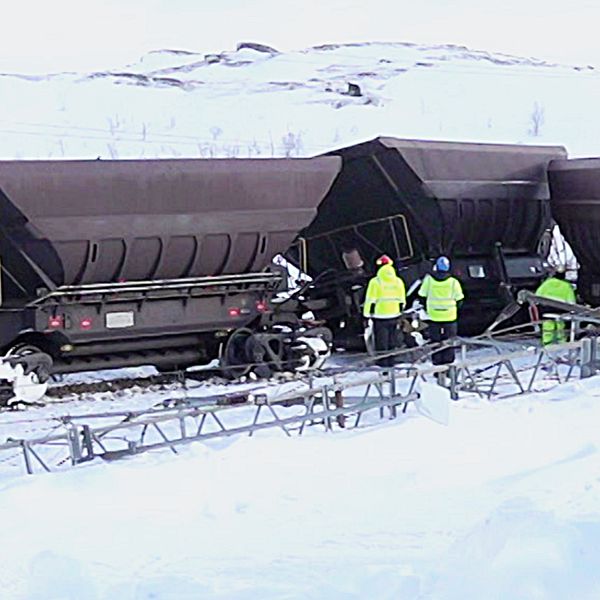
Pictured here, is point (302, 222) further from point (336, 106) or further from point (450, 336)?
point (336, 106)

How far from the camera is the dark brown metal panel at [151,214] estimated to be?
11289mm

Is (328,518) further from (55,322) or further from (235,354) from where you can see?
(235,354)

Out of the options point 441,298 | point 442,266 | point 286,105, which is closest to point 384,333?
point 441,298

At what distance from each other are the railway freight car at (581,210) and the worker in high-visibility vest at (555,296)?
0.32m

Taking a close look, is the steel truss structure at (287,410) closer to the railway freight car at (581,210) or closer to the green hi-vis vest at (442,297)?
the green hi-vis vest at (442,297)

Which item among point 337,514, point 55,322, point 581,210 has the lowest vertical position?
point 337,514

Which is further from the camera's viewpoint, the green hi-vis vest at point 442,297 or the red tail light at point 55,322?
the green hi-vis vest at point 442,297

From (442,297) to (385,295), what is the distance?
0.69m

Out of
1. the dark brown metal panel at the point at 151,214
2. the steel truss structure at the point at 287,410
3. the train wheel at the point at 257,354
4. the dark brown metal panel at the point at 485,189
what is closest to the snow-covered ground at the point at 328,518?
the steel truss structure at the point at 287,410

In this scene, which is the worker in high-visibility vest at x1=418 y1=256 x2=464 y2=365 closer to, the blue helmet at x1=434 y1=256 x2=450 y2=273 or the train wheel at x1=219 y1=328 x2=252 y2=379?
the blue helmet at x1=434 y1=256 x2=450 y2=273

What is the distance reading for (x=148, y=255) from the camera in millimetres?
12219

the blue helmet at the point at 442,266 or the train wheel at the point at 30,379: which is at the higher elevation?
the blue helmet at the point at 442,266

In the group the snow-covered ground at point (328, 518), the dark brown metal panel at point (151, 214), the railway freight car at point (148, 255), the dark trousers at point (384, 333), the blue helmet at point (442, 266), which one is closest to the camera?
the snow-covered ground at point (328, 518)

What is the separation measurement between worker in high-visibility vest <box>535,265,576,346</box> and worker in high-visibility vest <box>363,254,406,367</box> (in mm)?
1764
